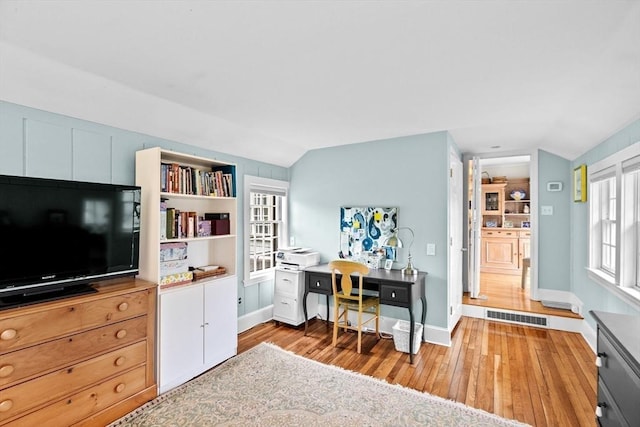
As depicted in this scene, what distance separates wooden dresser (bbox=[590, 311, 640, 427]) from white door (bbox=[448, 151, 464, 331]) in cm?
193

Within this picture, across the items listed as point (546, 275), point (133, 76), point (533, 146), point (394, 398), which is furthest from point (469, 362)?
point (133, 76)

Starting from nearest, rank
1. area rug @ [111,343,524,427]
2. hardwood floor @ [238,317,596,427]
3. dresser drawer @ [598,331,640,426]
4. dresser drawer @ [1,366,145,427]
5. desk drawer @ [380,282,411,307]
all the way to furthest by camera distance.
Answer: dresser drawer @ [598,331,640,426], dresser drawer @ [1,366,145,427], area rug @ [111,343,524,427], hardwood floor @ [238,317,596,427], desk drawer @ [380,282,411,307]

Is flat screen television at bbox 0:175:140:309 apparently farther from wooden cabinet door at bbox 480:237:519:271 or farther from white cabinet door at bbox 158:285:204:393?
wooden cabinet door at bbox 480:237:519:271

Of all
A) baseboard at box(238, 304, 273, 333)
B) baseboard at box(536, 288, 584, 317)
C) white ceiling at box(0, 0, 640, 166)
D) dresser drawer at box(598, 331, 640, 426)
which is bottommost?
baseboard at box(238, 304, 273, 333)

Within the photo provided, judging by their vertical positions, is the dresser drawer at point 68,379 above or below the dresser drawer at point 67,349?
below

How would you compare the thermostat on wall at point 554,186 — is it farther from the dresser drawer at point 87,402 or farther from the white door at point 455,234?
the dresser drawer at point 87,402

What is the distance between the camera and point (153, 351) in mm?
2408

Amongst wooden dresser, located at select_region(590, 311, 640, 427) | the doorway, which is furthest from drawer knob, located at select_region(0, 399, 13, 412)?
the doorway

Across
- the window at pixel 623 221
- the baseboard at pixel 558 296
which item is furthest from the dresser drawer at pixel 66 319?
the baseboard at pixel 558 296

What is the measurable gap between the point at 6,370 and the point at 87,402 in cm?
53

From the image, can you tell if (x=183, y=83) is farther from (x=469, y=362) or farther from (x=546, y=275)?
(x=546, y=275)

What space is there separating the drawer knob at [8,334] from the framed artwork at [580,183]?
17.1 feet

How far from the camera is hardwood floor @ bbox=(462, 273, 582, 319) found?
393 centimetres

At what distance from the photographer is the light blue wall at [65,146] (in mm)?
2035
